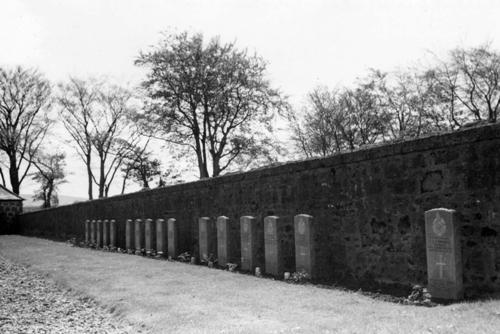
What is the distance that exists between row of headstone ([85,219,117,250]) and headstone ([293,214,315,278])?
12.1m

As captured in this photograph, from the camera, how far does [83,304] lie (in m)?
8.02

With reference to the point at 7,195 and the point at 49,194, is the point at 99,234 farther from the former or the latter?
the point at 49,194

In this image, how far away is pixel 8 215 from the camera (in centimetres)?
4488

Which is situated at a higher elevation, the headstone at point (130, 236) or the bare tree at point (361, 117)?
the bare tree at point (361, 117)

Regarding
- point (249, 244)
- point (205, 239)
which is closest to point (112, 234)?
point (205, 239)

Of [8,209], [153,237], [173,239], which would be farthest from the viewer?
[8,209]

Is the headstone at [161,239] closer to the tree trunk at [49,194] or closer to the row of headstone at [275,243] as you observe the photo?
Result: the row of headstone at [275,243]

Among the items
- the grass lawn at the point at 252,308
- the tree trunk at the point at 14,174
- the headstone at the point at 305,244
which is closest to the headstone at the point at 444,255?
the grass lawn at the point at 252,308

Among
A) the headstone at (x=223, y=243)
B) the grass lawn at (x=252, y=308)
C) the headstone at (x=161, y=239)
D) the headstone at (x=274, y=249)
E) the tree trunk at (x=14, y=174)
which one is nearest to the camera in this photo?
the grass lawn at (x=252, y=308)

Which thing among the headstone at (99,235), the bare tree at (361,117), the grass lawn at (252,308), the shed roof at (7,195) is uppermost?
the bare tree at (361,117)

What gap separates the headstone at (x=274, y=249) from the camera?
410 inches

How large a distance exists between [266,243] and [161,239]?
6.39 meters

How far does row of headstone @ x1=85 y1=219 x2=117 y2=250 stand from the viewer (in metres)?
21.0

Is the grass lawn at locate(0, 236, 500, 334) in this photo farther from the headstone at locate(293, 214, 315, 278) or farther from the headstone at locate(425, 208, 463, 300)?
the headstone at locate(293, 214, 315, 278)
